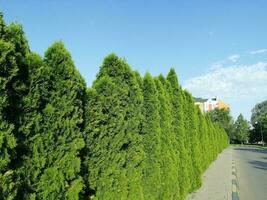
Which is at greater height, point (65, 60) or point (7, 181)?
point (65, 60)

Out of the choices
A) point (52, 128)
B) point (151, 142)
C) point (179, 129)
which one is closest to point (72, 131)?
point (52, 128)

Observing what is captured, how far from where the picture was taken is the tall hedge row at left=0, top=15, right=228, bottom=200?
3.99 metres

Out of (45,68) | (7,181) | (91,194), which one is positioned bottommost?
(91,194)

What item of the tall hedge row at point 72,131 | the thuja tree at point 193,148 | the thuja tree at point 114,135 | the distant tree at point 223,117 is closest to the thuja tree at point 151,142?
the tall hedge row at point 72,131

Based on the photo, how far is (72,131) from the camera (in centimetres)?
508

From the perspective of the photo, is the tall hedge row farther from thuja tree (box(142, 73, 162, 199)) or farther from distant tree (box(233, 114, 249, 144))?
distant tree (box(233, 114, 249, 144))

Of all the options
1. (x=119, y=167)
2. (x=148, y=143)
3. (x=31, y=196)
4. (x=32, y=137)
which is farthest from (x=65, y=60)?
(x=148, y=143)

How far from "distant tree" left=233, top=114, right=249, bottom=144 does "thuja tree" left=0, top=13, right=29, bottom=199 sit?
120 metres

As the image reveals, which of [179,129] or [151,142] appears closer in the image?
[151,142]

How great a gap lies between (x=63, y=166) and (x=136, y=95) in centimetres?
356

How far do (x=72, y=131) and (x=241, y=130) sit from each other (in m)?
119

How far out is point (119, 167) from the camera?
6828 mm

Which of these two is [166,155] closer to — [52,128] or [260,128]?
[52,128]

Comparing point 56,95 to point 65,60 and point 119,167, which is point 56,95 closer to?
point 65,60
